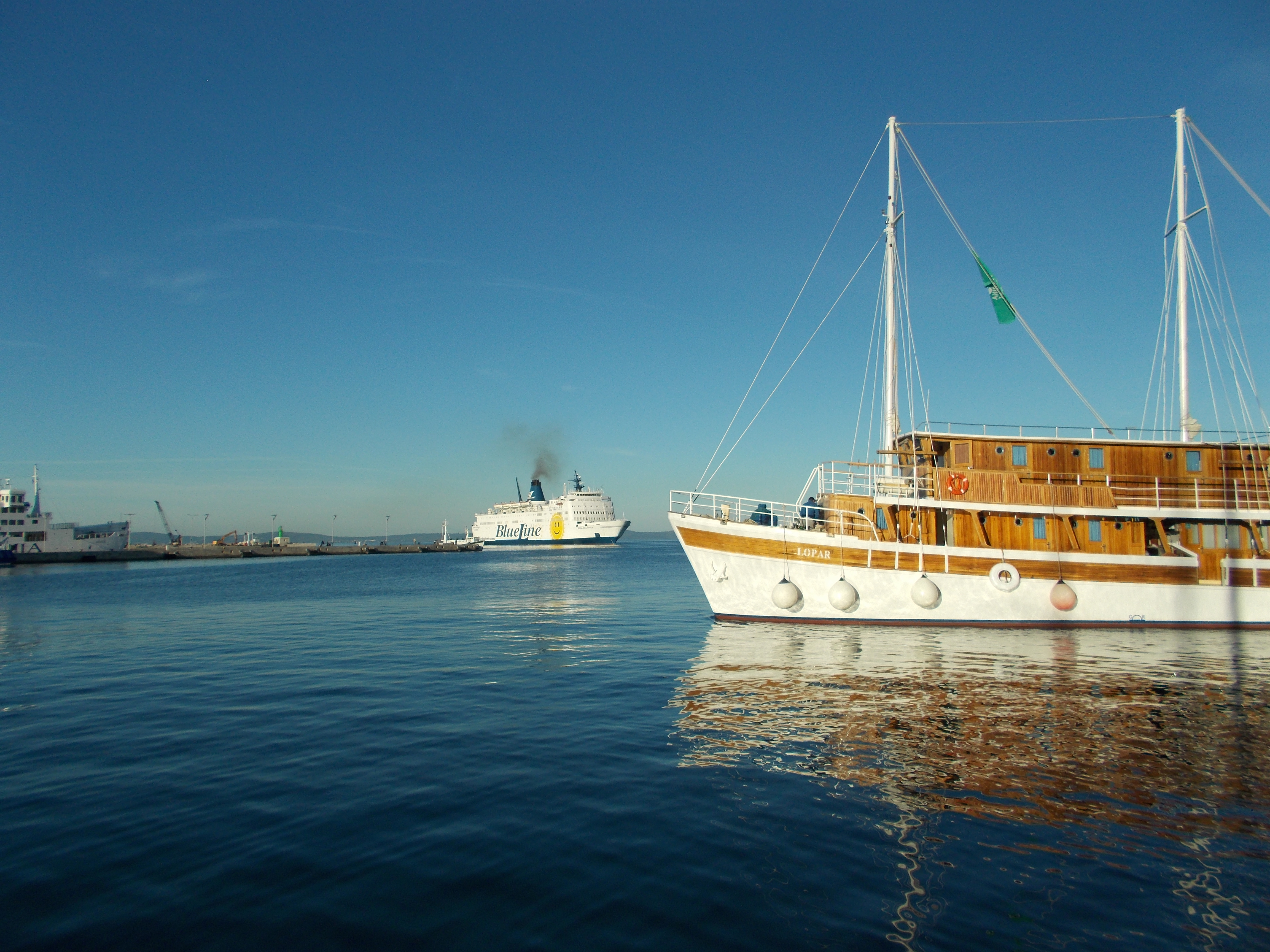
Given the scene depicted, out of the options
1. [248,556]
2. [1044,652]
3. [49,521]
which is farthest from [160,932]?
[248,556]

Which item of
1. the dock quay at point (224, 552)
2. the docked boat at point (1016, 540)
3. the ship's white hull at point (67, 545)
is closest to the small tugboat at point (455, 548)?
the dock quay at point (224, 552)

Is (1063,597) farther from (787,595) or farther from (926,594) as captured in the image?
(787,595)

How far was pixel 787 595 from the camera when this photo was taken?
2298 centimetres

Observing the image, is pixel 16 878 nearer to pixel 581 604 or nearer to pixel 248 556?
pixel 581 604

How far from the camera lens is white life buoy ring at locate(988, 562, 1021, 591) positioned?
22109mm

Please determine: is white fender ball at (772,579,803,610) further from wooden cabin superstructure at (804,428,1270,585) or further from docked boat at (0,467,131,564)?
docked boat at (0,467,131,564)

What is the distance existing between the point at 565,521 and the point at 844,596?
116m

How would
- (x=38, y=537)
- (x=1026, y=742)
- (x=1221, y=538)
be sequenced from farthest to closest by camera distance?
(x=38, y=537) → (x=1221, y=538) → (x=1026, y=742)

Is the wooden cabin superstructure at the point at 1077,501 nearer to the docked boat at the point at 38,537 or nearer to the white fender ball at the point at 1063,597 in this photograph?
the white fender ball at the point at 1063,597

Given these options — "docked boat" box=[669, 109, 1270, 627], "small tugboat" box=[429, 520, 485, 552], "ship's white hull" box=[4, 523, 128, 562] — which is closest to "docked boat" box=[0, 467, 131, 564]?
"ship's white hull" box=[4, 523, 128, 562]

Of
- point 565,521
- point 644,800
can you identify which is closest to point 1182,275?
point 644,800

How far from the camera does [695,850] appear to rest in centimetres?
719

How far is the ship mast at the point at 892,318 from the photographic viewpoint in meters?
25.1

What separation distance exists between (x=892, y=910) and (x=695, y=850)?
2.03m
